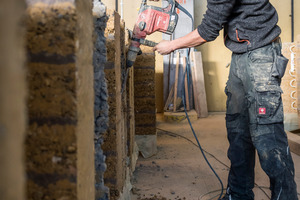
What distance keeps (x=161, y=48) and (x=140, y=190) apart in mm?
1225

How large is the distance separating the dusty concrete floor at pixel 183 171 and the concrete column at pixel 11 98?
206cm

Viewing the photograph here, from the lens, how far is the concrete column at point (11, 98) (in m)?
0.39

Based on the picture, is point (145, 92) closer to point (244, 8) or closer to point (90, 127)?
point (244, 8)

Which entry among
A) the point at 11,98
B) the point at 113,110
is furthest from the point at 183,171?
the point at 11,98

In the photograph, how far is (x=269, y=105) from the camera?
6.19 ft

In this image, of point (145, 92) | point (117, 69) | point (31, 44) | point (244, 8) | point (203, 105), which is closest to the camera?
point (31, 44)

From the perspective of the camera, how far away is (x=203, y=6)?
6457mm

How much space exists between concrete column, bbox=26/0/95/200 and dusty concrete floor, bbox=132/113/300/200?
162cm

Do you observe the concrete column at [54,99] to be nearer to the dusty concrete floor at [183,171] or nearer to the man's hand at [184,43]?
the man's hand at [184,43]

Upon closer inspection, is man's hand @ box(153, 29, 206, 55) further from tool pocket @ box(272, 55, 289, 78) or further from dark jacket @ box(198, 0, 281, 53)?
tool pocket @ box(272, 55, 289, 78)

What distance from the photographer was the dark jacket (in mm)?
1940

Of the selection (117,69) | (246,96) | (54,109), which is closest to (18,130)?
(54,109)

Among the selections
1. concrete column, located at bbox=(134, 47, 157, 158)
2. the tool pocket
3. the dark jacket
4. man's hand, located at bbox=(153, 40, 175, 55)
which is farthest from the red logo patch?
concrete column, located at bbox=(134, 47, 157, 158)

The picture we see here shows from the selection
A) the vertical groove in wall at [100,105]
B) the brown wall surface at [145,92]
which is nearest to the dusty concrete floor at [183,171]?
the brown wall surface at [145,92]
